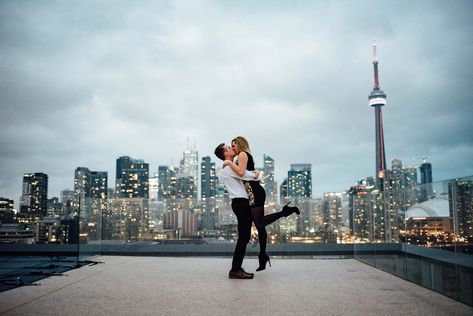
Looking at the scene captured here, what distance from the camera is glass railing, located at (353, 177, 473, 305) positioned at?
10.1 feet

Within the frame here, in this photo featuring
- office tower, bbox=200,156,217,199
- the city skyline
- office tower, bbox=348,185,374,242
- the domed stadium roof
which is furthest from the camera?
office tower, bbox=200,156,217,199

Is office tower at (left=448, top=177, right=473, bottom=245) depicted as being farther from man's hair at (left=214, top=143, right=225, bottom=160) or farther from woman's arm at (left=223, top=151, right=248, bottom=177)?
man's hair at (left=214, top=143, right=225, bottom=160)

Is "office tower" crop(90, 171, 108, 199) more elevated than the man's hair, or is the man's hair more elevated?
"office tower" crop(90, 171, 108, 199)

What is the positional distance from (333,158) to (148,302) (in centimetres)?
11472

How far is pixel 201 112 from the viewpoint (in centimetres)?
11981

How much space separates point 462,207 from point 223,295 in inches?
83.8

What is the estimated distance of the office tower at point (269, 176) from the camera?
350 feet

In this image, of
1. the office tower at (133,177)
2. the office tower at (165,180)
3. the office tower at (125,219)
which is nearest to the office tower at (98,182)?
the office tower at (133,177)

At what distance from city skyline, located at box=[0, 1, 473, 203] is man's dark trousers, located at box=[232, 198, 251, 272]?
226 centimetres

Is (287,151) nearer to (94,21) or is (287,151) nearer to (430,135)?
(430,135)

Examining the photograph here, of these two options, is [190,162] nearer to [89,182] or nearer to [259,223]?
[89,182]

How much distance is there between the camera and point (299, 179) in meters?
111

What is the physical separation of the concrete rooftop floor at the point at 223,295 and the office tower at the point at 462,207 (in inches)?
21.5

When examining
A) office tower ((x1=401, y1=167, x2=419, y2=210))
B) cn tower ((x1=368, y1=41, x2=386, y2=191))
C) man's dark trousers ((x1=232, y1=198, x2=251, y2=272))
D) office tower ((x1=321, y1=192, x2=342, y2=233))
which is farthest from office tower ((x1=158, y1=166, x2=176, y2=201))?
office tower ((x1=401, y1=167, x2=419, y2=210))
